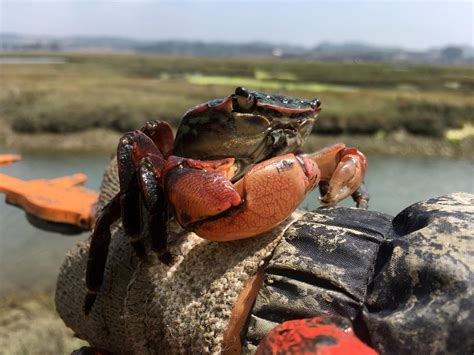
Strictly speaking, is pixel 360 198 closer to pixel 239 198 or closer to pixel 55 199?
pixel 239 198

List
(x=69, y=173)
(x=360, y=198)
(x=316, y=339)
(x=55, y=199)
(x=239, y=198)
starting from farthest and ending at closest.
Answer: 1. (x=69, y=173)
2. (x=55, y=199)
3. (x=360, y=198)
4. (x=239, y=198)
5. (x=316, y=339)

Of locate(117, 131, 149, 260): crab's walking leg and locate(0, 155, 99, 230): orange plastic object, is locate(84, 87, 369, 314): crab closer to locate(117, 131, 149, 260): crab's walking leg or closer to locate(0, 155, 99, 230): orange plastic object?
locate(117, 131, 149, 260): crab's walking leg

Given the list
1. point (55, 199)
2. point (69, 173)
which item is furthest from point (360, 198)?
point (69, 173)

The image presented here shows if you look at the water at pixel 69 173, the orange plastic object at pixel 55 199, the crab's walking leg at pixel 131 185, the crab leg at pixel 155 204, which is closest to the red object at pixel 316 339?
the crab leg at pixel 155 204

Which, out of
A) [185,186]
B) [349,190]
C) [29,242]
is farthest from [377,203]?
[185,186]

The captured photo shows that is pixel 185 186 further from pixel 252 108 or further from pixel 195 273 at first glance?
pixel 252 108

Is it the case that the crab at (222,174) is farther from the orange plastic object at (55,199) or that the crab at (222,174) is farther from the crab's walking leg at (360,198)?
the orange plastic object at (55,199)
